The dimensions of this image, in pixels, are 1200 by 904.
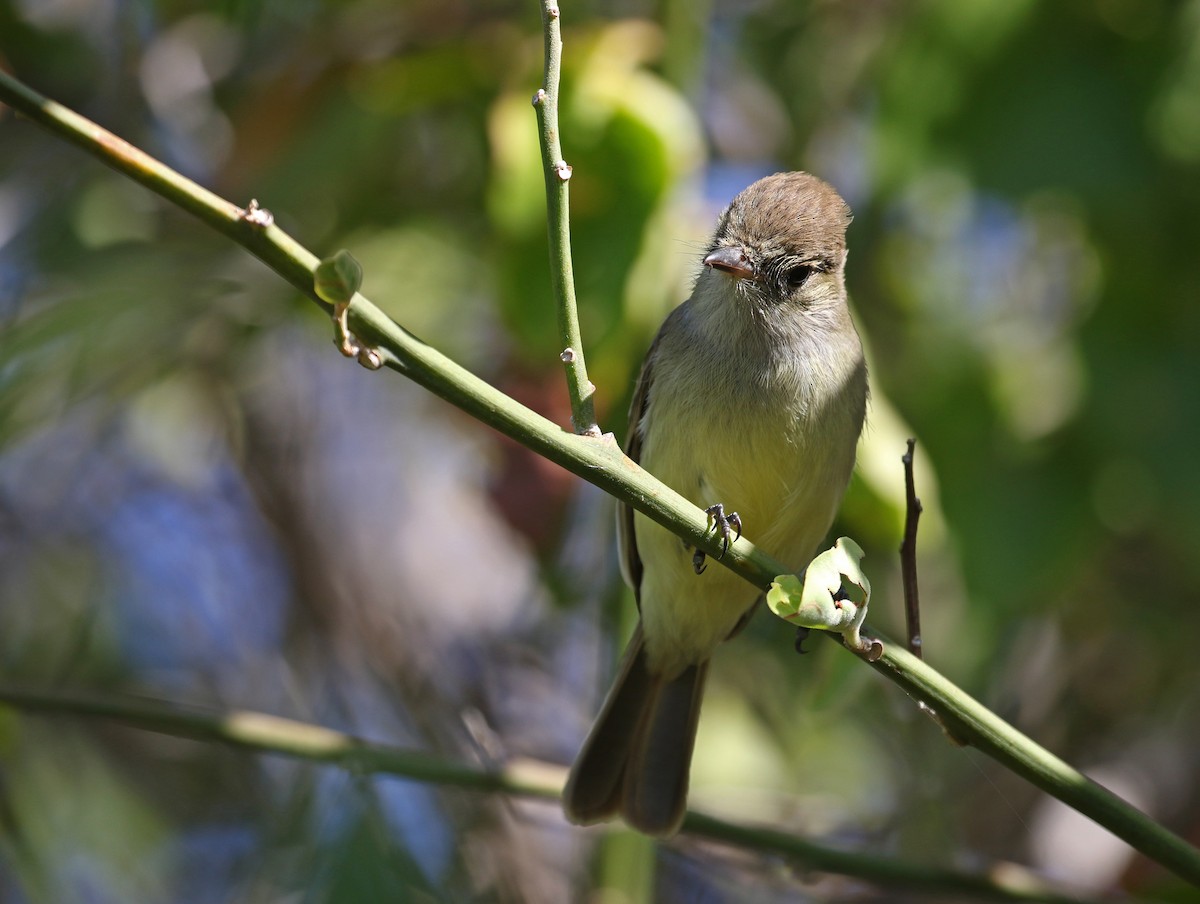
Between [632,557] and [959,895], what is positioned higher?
[632,557]

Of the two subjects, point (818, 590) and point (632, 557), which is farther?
point (632, 557)

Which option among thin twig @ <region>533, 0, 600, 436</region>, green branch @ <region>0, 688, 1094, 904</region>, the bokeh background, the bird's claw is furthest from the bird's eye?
thin twig @ <region>533, 0, 600, 436</region>

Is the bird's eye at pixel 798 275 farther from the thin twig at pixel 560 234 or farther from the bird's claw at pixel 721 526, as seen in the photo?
the thin twig at pixel 560 234

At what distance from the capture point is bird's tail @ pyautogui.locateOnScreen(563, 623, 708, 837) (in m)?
3.05

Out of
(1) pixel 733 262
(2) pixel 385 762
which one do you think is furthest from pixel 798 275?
(2) pixel 385 762

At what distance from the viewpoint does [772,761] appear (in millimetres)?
4145

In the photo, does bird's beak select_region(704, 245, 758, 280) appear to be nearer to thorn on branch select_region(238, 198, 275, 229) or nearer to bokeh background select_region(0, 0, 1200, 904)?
bokeh background select_region(0, 0, 1200, 904)

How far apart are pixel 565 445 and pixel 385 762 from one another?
105cm

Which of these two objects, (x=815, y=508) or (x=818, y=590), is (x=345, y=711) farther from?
(x=818, y=590)

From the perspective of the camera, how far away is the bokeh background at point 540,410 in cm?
298

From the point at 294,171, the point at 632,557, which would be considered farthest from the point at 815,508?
the point at 294,171

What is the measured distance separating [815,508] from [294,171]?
1.48 meters

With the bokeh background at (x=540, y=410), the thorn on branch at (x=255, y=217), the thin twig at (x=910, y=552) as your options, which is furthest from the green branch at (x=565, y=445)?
the bokeh background at (x=540, y=410)

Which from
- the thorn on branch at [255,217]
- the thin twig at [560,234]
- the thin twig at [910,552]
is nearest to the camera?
the thorn on branch at [255,217]
